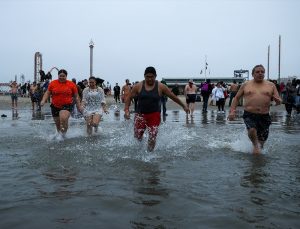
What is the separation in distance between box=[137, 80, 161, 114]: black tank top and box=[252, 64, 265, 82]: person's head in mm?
1848

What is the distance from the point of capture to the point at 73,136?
10.8m

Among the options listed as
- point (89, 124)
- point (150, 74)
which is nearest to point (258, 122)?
point (150, 74)

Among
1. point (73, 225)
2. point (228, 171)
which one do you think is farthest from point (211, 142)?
point (73, 225)

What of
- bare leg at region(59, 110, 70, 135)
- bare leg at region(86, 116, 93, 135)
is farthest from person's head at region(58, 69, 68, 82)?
bare leg at region(86, 116, 93, 135)

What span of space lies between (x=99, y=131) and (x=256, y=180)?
6.82 metres

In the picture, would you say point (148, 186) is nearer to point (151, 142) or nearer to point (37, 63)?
point (151, 142)

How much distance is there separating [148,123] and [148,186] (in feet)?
8.73

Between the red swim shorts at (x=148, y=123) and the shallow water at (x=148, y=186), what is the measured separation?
0.35 meters

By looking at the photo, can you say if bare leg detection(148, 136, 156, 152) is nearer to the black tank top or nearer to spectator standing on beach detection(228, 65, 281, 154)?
the black tank top

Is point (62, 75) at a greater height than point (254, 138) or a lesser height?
greater

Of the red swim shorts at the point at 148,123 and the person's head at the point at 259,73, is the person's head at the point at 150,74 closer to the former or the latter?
the red swim shorts at the point at 148,123

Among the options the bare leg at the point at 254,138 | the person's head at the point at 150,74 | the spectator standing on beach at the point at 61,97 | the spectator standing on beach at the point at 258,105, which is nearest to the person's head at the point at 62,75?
the spectator standing on beach at the point at 61,97

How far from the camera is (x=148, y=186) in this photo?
5.04 m

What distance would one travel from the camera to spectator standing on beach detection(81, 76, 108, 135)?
10.8 meters
